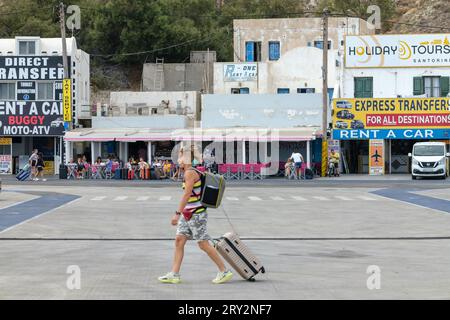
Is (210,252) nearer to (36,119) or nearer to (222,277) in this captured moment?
(222,277)

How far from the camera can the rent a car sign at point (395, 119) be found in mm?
60219

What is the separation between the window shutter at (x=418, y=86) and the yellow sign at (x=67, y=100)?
72.1ft

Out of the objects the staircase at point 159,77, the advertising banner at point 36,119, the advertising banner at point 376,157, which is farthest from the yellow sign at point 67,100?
the advertising banner at point 376,157

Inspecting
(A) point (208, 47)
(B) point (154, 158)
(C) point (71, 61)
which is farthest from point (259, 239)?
(A) point (208, 47)

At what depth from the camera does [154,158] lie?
2418 inches

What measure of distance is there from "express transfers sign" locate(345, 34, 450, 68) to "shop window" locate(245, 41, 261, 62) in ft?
55.2

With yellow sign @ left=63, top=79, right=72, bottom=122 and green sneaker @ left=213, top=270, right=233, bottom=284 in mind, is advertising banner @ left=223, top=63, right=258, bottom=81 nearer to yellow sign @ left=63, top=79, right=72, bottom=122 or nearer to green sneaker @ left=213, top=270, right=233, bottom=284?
yellow sign @ left=63, top=79, right=72, bottom=122

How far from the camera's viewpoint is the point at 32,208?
31422 millimetres

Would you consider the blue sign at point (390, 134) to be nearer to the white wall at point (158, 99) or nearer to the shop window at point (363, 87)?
the shop window at point (363, 87)

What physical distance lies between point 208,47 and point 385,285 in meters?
75.0

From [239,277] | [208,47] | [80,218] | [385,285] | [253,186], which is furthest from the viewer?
[208,47]

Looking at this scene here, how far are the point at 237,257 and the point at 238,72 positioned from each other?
57052 millimetres
